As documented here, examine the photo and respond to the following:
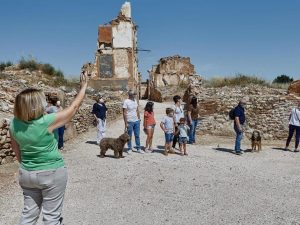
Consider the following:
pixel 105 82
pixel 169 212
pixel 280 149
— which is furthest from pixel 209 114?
pixel 105 82

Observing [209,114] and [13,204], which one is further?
[209,114]

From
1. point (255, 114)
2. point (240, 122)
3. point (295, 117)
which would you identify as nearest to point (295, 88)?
point (255, 114)

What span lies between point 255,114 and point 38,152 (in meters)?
12.7

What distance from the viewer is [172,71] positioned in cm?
4622

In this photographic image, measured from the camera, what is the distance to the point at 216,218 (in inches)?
213

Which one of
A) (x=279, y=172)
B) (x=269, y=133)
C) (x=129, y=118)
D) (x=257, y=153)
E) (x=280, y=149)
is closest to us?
(x=279, y=172)

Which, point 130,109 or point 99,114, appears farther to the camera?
point 99,114

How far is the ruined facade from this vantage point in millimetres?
44844

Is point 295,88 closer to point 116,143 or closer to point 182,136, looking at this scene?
point 182,136

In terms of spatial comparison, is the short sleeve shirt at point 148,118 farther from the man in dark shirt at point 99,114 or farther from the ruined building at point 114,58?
the ruined building at point 114,58

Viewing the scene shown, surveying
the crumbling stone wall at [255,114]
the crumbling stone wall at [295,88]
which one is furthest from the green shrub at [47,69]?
the crumbling stone wall at [295,88]

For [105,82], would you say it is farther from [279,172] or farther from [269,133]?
[279,172]

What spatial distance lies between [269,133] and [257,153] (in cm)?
346

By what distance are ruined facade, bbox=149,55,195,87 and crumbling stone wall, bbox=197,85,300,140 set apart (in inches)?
1122
